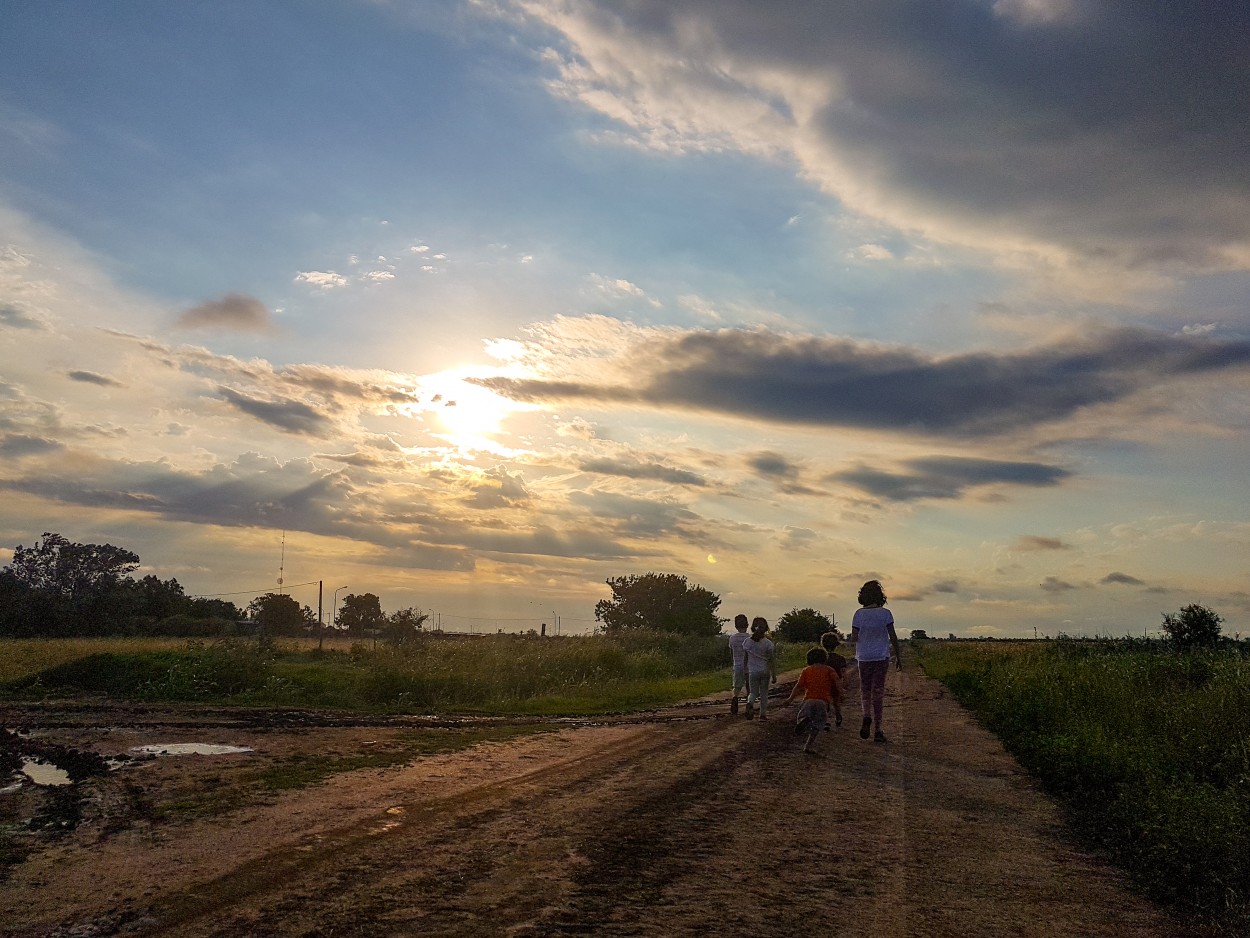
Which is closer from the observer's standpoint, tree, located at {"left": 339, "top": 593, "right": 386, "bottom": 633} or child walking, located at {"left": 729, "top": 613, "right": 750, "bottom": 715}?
child walking, located at {"left": 729, "top": 613, "right": 750, "bottom": 715}

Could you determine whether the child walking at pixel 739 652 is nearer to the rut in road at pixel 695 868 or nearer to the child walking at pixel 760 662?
the child walking at pixel 760 662

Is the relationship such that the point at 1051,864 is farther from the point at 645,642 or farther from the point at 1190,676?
the point at 645,642

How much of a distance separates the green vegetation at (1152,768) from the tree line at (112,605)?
47.1 meters

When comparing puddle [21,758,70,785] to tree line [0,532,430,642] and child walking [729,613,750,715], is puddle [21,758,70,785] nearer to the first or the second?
child walking [729,613,750,715]

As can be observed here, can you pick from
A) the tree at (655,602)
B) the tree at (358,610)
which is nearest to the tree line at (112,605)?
the tree at (358,610)

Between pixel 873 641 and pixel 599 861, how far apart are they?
8.49 m

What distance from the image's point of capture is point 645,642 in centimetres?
5166

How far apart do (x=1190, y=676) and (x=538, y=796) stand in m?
22.3

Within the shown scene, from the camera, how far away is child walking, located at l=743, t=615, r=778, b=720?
1773 cm

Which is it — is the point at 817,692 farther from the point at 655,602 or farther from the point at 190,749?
the point at 655,602

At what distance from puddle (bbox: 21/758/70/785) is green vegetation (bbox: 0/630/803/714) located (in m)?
10.0

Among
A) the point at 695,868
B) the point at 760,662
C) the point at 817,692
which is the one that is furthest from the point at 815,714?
the point at 695,868

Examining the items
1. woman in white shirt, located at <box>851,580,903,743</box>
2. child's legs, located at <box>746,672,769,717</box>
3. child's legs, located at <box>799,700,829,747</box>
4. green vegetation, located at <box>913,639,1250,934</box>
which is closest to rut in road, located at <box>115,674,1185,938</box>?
green vegetation, located at <box>913,639,1250,934</box>

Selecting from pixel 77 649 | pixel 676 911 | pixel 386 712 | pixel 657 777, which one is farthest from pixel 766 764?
pixel 77 649
